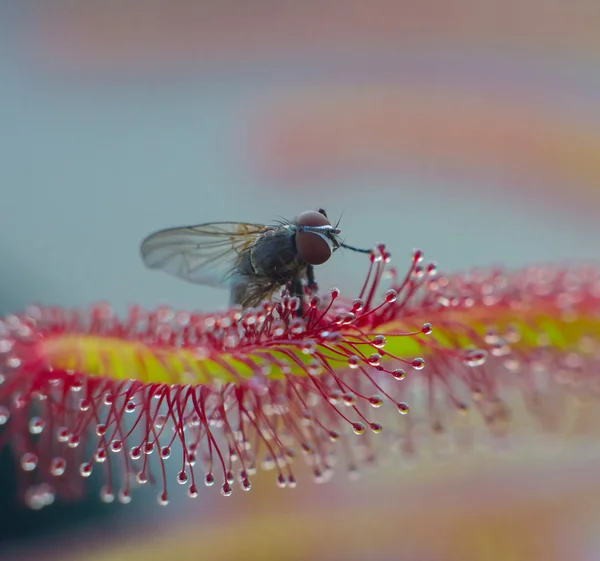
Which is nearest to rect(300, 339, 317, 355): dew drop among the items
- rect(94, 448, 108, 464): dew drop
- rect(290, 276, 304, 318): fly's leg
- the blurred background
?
rect(290, 276, 304, 318): fly's leg

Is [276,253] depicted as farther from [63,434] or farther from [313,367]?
[63,434]

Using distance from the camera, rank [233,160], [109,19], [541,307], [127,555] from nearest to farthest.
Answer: [541,307] < [127,555] < [109,19] < [233,160]

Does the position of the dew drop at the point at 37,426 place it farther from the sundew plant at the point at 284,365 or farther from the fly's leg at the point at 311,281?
the fly's leg at the point at 311,281

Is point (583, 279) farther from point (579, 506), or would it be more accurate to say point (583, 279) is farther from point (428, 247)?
point (428, 247)

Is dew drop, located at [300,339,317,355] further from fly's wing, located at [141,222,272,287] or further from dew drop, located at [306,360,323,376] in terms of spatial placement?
fly's wing, located at [141,222,272,287]

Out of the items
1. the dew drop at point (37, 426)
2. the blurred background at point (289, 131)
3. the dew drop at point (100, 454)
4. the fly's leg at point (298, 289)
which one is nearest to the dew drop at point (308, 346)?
the fly's leg at point (298, 289)

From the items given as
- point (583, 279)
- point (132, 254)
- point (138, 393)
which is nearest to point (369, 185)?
point (132, 254)
